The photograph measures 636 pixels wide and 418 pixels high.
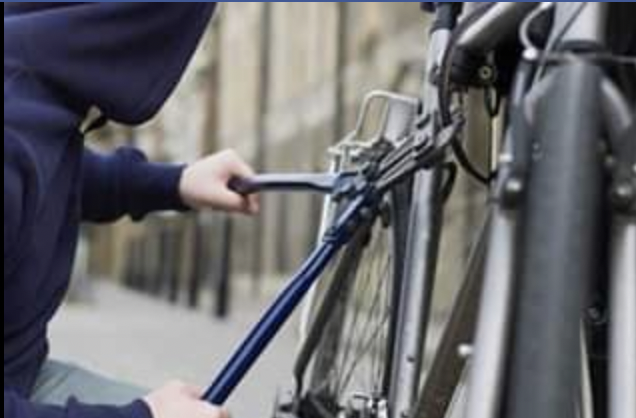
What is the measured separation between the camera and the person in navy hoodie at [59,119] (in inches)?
60.9

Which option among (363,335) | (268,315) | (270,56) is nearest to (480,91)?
(268,315)

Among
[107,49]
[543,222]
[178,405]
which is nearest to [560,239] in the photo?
[543,222]

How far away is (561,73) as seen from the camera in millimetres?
1261

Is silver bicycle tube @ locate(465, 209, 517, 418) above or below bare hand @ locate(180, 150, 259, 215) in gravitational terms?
below

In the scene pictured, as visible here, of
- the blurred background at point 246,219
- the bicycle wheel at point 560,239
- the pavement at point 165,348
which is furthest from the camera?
the blurred background at point 246,219

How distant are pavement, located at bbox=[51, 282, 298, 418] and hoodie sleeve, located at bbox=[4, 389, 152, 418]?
0.97 m

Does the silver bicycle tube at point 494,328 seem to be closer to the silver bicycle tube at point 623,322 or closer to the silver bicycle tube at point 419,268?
the silver bicycle tube at point 623,322

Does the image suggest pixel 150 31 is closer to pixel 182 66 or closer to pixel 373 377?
pixel 182 66

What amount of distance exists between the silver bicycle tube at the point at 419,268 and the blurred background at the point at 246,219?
1.19m

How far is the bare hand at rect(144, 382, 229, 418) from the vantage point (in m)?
1.53

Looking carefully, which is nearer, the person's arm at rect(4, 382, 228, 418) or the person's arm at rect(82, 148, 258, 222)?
the person's arm at rect(4, 382, 228, 418)

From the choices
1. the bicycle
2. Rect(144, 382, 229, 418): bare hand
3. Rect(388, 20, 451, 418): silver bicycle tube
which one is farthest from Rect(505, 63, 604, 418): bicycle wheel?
Rect(388, 20, 451, 418): silver bicycle tube

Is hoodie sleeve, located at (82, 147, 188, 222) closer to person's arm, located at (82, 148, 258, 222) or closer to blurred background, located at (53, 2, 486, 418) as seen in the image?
person's arm, located at (82, 148, 258, 222)

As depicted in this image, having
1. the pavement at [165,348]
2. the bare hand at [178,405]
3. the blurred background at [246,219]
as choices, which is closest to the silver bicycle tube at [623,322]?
the bare hand at [178,405]
